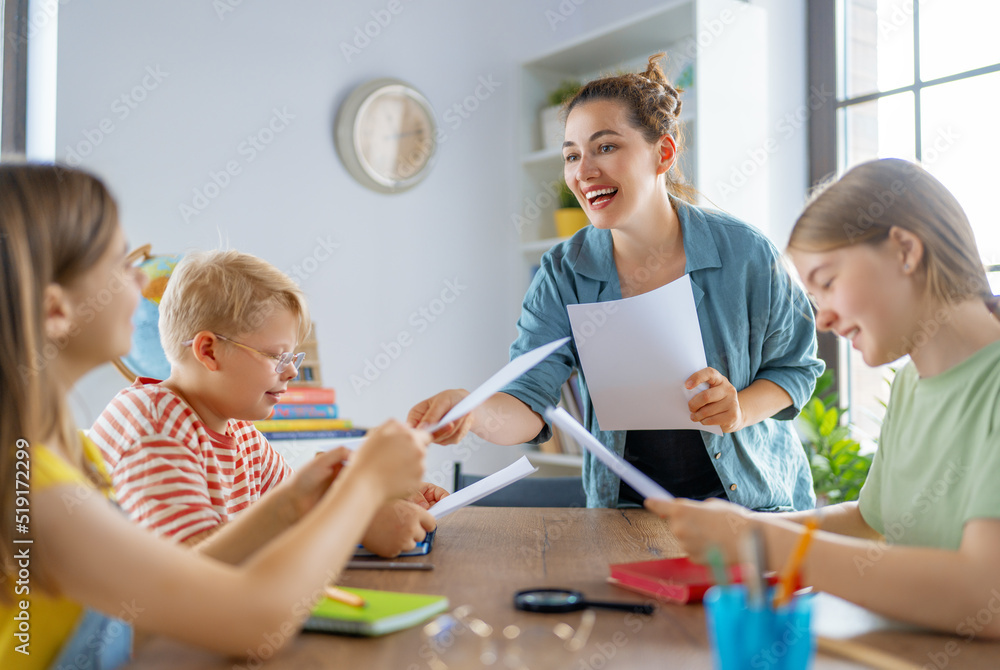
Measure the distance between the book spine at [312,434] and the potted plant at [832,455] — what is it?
1405mm

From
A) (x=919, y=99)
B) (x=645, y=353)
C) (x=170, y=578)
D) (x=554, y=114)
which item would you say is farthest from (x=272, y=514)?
(x=554, y=114)

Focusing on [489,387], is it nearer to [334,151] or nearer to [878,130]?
[334,151]

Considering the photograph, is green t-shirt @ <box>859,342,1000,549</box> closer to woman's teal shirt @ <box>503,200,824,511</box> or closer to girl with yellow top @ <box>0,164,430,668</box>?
woman's teal shirt @ <box>503,200,824,511</box>

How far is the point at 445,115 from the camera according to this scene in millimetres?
3170

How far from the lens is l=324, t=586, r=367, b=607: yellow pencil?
2.84 ft

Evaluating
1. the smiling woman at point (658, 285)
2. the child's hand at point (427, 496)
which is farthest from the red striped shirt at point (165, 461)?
the smiling woman at point (658, 285)

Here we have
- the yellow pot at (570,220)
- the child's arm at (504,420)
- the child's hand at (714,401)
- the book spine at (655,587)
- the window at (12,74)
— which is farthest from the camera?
the yellow pot at (570,220)

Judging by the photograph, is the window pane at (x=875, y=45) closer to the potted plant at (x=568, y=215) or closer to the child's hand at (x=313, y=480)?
the potted plant at (x=568, y=215)

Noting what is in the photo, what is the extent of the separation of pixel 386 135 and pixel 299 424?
46.5 inches

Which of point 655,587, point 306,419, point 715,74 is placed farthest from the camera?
point 715,74

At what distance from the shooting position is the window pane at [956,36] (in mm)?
2387

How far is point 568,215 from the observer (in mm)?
3117

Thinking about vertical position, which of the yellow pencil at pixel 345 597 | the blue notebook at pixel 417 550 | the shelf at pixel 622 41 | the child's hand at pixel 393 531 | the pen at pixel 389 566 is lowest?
the blue notebook at pixel 417 550

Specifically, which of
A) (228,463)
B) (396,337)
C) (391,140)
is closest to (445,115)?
(391,140)
